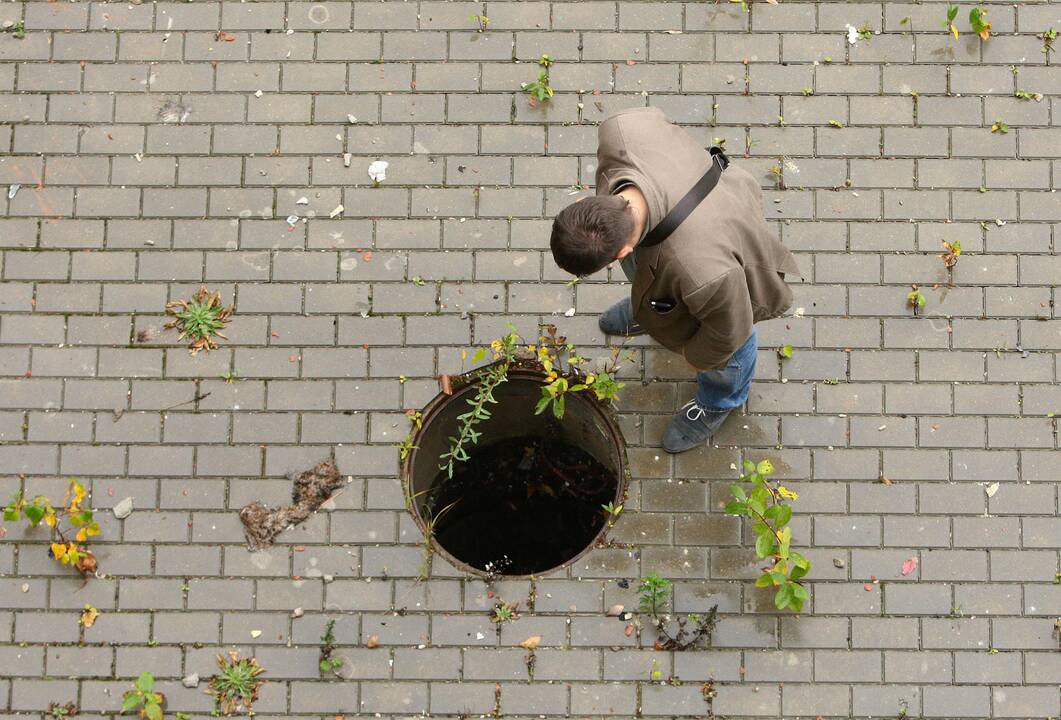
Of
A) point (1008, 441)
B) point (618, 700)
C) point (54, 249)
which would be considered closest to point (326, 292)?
point (54, 249)

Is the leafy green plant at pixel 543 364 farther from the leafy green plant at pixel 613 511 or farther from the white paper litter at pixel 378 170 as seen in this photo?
the white paper litter at pixel 378 170

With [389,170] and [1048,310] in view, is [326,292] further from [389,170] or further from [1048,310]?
[1048,310]

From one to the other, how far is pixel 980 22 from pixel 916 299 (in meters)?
1.66

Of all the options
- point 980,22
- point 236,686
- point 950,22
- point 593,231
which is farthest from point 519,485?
point 980,22

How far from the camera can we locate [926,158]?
6035 mm

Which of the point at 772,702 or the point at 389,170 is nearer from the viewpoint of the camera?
the point at 772,702

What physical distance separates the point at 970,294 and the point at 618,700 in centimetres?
297

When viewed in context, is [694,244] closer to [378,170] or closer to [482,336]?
[482,336]

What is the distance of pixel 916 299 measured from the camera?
5.85 m

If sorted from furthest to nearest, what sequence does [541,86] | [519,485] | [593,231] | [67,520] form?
[519,485], [541,86], [67,520], [593,231]

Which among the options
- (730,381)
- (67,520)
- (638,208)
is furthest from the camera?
(67,520)

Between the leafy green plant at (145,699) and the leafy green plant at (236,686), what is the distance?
262mm

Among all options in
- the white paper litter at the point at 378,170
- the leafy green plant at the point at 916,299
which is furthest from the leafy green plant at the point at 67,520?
the leafy green plant at the point at 916,299

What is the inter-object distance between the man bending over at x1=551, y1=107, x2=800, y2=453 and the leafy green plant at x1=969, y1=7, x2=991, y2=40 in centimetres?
234
